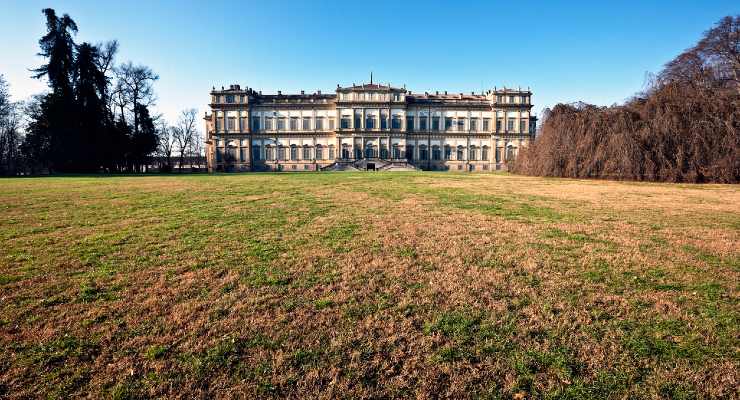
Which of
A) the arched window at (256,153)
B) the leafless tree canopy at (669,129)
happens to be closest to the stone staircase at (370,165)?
the arched window at (256,153)

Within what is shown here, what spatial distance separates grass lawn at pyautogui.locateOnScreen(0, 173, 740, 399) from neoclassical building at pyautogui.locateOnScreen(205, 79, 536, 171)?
1843 inches

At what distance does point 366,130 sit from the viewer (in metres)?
51.9

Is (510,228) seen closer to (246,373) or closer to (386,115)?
(246,373)

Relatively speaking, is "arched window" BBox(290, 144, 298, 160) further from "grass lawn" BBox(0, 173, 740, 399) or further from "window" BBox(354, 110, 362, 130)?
"grass lawn" BBox(0, 173, 740, 399)

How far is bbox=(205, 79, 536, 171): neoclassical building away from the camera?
52156 mm

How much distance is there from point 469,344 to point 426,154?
52812 millimetres

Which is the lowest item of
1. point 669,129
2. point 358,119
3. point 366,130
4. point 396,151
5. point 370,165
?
point 370,165

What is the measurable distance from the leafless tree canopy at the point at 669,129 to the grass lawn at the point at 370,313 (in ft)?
52.8

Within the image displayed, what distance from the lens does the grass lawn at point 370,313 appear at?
2318mm

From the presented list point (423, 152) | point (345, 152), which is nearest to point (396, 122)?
point (423, 152)

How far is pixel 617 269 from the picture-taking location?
4391 mm

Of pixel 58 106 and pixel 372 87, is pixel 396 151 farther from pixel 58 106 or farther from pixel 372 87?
pixel 58 106

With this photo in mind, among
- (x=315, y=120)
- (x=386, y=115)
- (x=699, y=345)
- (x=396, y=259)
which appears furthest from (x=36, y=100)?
(x=699, y=345)

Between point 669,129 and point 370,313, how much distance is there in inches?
926
